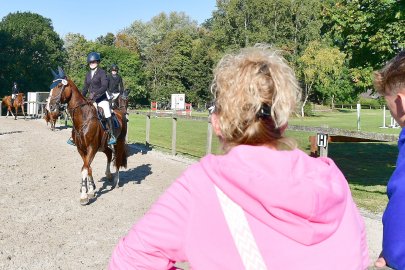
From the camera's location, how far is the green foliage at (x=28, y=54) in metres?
49.7

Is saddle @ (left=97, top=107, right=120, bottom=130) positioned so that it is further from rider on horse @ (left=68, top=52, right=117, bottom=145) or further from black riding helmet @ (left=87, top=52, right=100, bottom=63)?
black riding helmet @ (left=87, top=52, right=100, bottom=63)

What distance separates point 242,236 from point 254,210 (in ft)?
0.29

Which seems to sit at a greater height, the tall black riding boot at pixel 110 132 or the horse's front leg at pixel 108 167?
the tall black riding boot at pixel 110 132

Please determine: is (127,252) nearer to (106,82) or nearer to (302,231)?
(302,231)

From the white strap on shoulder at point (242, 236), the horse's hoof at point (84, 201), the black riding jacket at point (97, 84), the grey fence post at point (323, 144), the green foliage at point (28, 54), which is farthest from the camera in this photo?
the green foliage at point (28, 54)

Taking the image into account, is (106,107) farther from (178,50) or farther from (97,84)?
(178,50)

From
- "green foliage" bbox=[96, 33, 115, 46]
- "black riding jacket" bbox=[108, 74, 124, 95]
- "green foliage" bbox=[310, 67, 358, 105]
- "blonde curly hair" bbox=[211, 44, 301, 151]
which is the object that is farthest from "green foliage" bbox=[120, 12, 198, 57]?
"blonde curly hair" bbox=[211, 44, 301, 151]

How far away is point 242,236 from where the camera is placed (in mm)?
1341

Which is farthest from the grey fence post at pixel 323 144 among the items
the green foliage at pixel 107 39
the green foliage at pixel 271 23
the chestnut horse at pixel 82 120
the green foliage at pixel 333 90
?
the green foliage at pixel 107 39

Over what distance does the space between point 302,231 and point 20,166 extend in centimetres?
1203

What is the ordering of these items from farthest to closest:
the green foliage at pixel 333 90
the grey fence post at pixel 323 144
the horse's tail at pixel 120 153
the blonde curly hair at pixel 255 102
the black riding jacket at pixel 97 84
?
the green foliage at pixel 333 90
the horse's tail at pixel 120 153
the black riding jacket at pixel 97 84
the grey fence post at pixel 323 144
the blonde curly hair at pixel 255 102

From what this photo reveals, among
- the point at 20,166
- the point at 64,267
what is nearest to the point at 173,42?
the point at 20,166

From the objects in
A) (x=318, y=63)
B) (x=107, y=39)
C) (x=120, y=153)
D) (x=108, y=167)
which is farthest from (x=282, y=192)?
(x=107, y=39)

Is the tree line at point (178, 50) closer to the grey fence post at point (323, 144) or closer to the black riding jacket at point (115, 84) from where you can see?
the black riding jacket at point (115, 84)
